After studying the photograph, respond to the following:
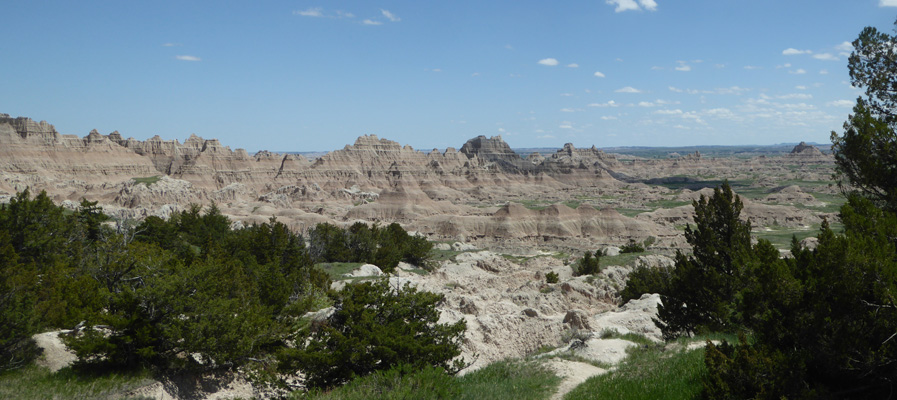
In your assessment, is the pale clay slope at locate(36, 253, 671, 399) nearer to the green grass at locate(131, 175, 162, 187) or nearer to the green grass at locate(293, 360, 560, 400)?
the green grass at locate(293, 360, 560, 400)

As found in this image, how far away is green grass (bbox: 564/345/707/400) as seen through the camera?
957 centimetres

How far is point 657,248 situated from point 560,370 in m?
64.5

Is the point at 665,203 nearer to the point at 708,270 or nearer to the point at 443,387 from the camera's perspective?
the point at 708,270

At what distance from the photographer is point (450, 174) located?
6806 inches

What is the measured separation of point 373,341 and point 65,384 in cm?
957

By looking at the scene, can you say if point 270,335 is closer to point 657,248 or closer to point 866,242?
point 866,242

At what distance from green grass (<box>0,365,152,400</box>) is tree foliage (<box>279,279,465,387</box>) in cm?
518

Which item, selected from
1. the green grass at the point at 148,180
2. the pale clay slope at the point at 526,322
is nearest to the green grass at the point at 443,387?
the pale clay slope at the point at 526,322

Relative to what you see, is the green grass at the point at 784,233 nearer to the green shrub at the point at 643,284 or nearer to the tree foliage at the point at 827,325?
the green shrub at the point at 643,284

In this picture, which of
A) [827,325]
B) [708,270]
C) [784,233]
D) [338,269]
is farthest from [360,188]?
[827,325]

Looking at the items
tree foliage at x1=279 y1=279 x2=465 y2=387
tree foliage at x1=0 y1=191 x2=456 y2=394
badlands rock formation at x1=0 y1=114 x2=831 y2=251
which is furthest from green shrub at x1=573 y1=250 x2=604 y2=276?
badlands rock formation at x1=0 y1=114 x2=831 y2=251

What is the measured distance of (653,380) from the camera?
34.3ft

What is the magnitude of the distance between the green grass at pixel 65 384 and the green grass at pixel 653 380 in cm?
1347

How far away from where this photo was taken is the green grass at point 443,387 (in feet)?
36.4
